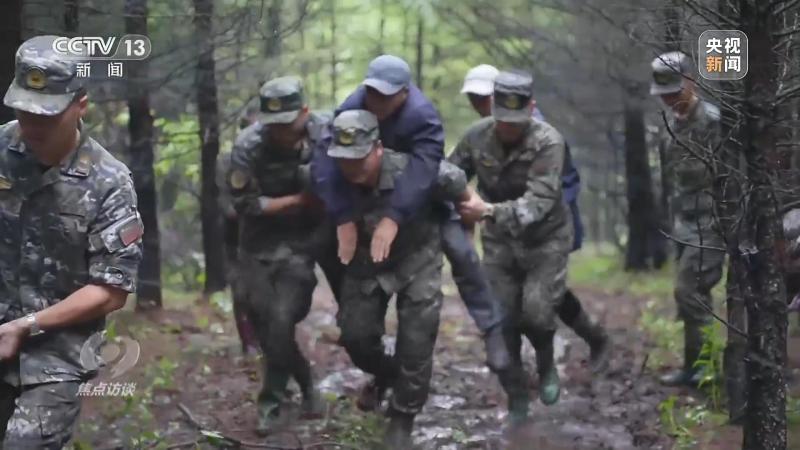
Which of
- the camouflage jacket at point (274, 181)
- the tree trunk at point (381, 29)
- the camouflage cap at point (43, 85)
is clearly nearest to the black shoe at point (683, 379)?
the camouflage jacket at point (274, 181)

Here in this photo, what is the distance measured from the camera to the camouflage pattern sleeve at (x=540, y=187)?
696 centimetres

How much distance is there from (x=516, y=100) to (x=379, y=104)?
40.8 inches

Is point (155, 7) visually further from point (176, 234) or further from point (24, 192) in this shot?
point (176, 234)

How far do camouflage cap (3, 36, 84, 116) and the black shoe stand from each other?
185 inches

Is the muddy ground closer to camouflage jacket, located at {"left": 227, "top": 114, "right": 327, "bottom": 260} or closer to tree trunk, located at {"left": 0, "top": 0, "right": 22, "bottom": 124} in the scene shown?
camouflage jacket, located at {"left": 227, "top": 114, "right": 327, "bottom": 260}

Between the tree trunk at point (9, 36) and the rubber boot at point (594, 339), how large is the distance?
4.28m

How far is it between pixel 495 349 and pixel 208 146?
2.25 meters

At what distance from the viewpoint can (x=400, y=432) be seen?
649 cm

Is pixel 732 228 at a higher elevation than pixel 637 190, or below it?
below

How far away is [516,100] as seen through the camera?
7.05 meters

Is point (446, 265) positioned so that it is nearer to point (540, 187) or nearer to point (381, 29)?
point (540, 187)

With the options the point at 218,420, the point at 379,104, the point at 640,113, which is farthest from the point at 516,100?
the point at 640,113

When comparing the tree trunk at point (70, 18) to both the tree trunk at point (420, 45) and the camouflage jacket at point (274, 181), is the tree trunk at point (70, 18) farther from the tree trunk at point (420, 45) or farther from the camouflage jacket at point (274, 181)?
the tree trunk at point (420, 45)

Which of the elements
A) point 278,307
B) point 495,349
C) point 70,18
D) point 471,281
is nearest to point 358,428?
point 278,307
